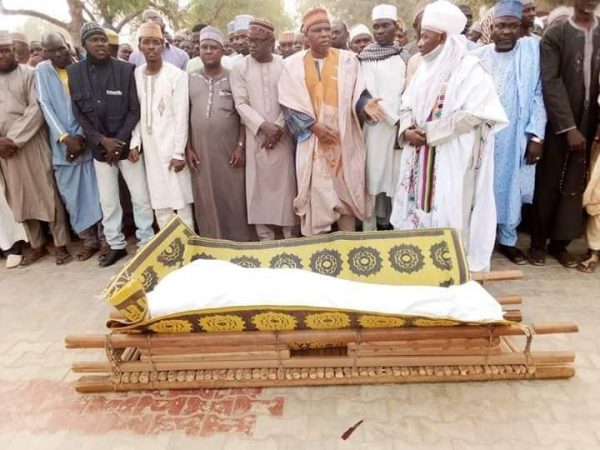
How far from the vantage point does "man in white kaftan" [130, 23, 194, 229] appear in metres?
4.24

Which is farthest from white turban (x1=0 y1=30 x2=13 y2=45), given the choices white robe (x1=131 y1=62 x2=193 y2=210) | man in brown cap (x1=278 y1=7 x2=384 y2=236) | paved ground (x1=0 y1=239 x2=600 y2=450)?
paved ground (x1=0 y1=239 x2=600 y2=450)

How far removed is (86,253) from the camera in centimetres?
503

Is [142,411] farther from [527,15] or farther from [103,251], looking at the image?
[527,15]

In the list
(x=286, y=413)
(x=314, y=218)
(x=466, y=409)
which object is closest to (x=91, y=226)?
→ (x=314, y=218)

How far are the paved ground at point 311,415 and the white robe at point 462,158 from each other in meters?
0.96

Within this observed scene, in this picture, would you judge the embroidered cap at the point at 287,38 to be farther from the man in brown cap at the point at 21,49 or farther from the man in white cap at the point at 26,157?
the man in white cap at the point at 26,157

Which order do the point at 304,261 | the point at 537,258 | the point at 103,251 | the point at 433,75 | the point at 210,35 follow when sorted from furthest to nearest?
1. the point at 103,251
2. the point at 537,258
3. the point at 210,35
4. the point at 433,75
5. the point at 304,261

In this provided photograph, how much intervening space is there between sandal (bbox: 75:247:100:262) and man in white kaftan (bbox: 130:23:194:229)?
3.64ft

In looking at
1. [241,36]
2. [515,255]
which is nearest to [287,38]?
[241,36]

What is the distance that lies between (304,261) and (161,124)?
1994 millimetres

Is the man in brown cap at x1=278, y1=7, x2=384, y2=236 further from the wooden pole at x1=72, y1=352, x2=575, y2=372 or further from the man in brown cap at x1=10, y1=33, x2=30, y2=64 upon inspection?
the man in brown cap at x1=10, y1=33, x2=30, y2=64

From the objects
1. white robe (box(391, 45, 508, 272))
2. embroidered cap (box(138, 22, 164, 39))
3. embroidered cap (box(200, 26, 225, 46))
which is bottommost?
white robe (box(391, 45, 508, 272))

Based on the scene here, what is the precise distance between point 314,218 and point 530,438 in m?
2.40

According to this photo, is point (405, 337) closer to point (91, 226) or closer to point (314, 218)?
point (314, 218)
